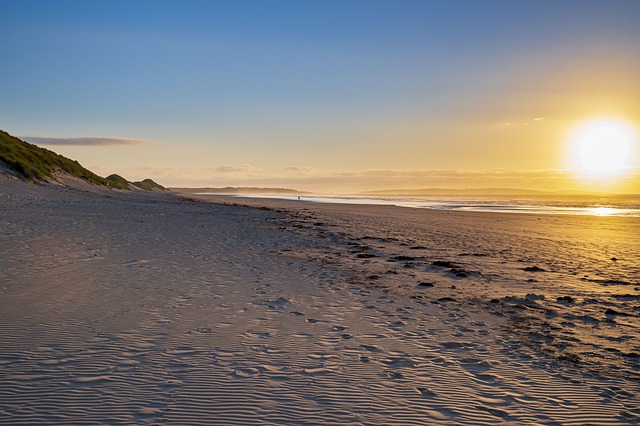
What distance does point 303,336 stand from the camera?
7230mm

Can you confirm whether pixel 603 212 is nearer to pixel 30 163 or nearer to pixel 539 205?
pixel 539 205

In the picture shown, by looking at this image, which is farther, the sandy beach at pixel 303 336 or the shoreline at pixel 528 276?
the shoreline at pixel 528 276

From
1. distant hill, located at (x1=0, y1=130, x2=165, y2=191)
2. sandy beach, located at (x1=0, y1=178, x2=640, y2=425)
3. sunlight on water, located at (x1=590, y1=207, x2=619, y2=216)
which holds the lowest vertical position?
sandy beach, located at (x1=0, y1=178, x2=640, y2=425)

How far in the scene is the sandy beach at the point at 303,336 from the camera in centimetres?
496

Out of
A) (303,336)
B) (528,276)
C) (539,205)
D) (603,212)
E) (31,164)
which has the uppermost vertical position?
(31,164)

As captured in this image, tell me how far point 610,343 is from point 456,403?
12.9 ft

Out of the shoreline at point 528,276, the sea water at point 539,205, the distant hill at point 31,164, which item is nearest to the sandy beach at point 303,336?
the shoreline at point 528,276

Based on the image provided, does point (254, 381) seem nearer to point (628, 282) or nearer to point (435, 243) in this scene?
point (628, 282)

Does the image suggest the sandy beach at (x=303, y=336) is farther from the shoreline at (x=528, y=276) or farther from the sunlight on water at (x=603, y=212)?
the sunlight on water at (x=603, y=212)

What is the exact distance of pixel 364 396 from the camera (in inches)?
207

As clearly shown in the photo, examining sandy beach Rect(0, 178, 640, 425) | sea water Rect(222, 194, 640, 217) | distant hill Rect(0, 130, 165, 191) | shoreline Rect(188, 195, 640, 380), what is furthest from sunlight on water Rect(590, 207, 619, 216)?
distant hill Rect(0, 130, 165, 191)

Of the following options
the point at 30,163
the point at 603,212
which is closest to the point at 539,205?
the point at 603,212

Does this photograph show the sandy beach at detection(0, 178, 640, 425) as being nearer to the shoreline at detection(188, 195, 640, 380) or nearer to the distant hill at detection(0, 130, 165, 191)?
the shoreline at detection(188, 195, 640, 380)

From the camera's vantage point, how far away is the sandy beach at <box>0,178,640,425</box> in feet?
16.3
